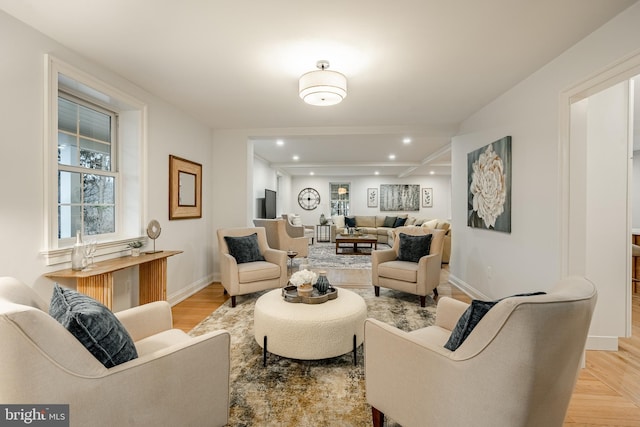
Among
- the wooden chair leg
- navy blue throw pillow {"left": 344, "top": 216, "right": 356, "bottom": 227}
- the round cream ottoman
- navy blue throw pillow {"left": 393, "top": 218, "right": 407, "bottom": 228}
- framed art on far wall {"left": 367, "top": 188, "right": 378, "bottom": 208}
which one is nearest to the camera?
the wooden chair leg

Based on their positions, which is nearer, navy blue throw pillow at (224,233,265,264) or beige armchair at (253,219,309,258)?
navy blue throw pillow at (224,233,265,264)

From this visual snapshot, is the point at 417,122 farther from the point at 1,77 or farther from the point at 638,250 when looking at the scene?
the point at 1,77

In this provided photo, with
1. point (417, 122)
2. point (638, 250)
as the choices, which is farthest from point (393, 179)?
point (638, 250)

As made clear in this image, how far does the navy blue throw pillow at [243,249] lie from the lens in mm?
3822

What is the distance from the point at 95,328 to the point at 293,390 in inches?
49.3

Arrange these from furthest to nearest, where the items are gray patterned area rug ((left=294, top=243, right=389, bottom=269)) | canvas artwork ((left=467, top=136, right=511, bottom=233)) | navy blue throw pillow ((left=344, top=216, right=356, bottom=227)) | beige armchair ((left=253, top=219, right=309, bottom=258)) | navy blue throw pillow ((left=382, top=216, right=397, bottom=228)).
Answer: navy blue throw pillow ((left=344, top=216, right=356, bottom=227)) < navy blue throw pillow ((left=382, top=216, right=397, bottom=228)) < gray patterned area rug ((left=294, top=243, right=389, bottom=269)) < beige armchair ((left=253, top=219, right=309, bottom=258)) < canvas artwork ((left=467, top=136, right=511, bottom=233))

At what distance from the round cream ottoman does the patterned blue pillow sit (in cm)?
103

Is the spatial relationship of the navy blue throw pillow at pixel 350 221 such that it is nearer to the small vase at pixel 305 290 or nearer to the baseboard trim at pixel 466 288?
the baseboard trim at pixel 466 288

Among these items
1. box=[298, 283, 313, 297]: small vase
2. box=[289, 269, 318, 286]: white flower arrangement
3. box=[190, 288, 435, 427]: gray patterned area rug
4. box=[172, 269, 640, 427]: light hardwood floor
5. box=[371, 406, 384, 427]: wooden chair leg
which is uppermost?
box=[289, 269, 318, 286]: white flower arrangement

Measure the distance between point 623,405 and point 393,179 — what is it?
9.29m

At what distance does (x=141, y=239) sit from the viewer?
318cm

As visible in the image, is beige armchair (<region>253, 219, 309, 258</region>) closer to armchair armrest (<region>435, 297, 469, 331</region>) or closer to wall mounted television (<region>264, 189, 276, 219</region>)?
wall mounted television (<region>264, 189, 276, 219</region>)

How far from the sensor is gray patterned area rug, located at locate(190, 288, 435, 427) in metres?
1.67

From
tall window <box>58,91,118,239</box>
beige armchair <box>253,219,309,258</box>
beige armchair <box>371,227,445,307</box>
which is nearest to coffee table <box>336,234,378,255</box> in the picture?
beige armchair <box>253,219,309,258</box>
